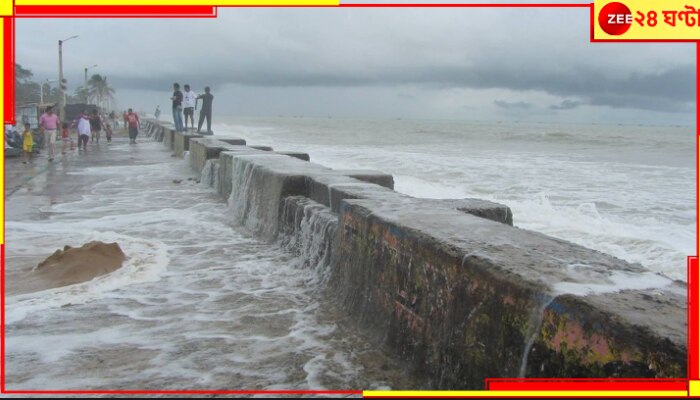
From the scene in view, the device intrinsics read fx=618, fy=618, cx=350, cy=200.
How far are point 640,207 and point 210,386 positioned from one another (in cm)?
983

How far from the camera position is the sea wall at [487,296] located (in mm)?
1774

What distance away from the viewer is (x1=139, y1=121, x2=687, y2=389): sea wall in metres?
1.77

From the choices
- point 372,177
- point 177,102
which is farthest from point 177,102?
point 372,177

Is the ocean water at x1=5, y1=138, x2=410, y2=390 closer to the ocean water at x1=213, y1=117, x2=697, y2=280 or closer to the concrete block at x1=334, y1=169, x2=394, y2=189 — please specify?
the concrete block at x1=334, y1=169, x2=394, y2=189

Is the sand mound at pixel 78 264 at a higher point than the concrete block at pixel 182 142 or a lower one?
lower

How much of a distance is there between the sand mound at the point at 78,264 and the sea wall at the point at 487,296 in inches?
62.6

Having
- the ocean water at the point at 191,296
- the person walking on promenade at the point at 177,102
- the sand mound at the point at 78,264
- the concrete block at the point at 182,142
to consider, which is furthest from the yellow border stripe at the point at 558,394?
the person walking on promenade at the point at 177,102

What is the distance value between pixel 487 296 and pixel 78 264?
10.9ft

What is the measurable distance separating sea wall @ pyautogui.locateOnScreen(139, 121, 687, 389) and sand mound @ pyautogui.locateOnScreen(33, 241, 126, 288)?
5.22ft

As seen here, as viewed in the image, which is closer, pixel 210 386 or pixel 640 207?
pixel 210 386

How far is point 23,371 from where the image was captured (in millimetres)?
2832

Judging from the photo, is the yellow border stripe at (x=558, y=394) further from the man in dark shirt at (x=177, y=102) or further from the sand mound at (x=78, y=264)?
the man in dark shirt at (x=177, y=102)

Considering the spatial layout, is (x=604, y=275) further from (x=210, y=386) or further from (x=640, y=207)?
(x=640, y=207)

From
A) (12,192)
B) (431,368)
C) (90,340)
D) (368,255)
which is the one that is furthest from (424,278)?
(12,192)
